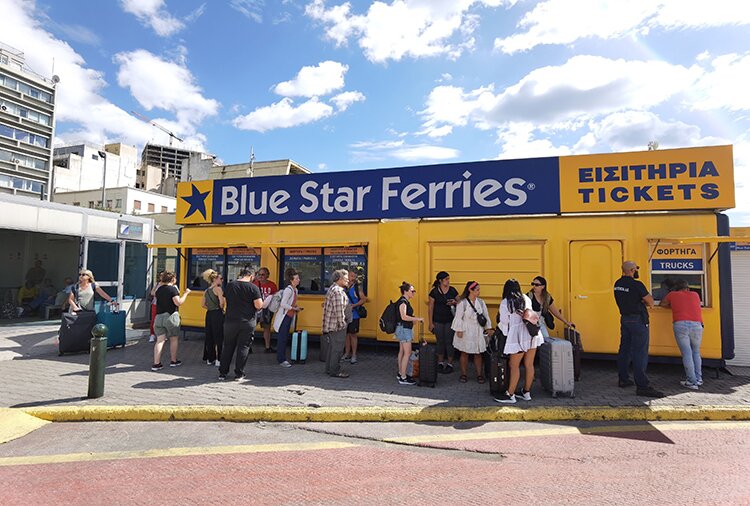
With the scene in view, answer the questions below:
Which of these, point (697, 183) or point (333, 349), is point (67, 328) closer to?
point (333, 349)

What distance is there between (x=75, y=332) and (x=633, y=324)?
10128 millimetres

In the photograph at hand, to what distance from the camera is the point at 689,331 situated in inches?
252

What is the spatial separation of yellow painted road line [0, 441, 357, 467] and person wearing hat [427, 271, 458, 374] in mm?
3163

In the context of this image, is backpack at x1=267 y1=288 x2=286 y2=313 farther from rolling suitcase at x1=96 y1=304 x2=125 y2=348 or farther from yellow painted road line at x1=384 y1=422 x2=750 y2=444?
yellow painted road line at x1=384 y1=422 x2=750 y2=444

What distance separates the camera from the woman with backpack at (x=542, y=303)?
20.1ft

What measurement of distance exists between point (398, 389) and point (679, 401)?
12.6ft

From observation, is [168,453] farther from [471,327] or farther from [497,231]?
[497,231]

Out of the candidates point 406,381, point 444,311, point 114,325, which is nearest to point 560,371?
point 444,311

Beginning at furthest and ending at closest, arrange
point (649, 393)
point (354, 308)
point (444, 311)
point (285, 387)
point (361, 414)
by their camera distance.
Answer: point (354, 308) → point (444, 311) → point (285, 387) → point (649, 393) → point (361, 414)

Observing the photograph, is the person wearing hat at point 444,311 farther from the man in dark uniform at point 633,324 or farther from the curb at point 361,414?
the man in dark uniform at point 633,324

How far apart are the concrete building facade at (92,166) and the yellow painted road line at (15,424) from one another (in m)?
57.6

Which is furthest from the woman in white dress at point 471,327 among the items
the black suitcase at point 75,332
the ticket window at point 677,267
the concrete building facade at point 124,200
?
the concrete building facade at point 124,200

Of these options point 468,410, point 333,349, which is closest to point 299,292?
point 333,349

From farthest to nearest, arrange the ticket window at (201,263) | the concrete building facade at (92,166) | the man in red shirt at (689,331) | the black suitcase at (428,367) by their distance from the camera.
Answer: the concrete building facade at (92,166) → the ticket window at (201,263) → the man in red shirt at (689,331) → the black suitcase at (428,367)
